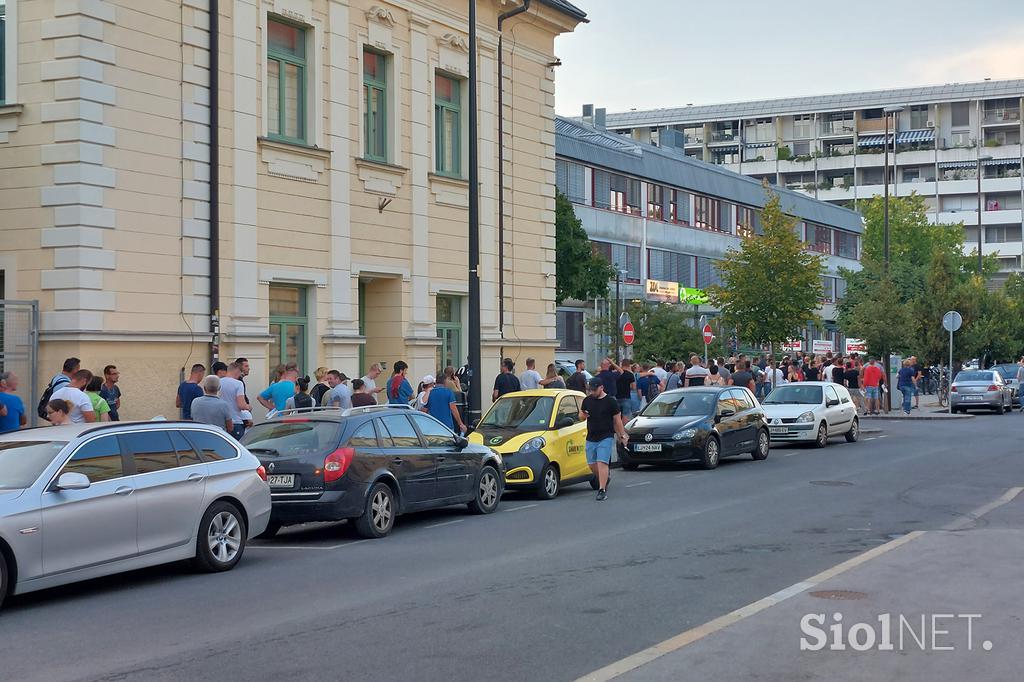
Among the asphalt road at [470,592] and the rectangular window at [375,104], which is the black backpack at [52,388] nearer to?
the asphalt road at [470,592]

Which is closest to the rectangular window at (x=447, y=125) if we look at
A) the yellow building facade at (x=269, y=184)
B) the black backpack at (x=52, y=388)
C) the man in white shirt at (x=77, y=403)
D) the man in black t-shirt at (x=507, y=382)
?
the yellow building facade at (x=269, y=184)

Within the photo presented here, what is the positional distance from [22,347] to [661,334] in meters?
36.5

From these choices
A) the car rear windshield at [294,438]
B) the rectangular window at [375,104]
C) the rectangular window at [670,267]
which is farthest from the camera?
the rectangular window at [670,267]

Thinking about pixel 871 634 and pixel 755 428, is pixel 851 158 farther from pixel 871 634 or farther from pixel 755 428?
pixel 871 634

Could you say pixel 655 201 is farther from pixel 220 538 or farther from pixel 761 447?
pixel 220 538

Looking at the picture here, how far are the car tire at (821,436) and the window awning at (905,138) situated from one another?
291 feet

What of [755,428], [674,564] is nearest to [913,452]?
[755,428]

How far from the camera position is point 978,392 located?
41719 mm

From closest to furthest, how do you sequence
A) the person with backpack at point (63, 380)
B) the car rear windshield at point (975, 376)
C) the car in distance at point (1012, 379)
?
1. the person with backpack at point (63, 380)
2. the car rear windshield at point (975, 376)
3. the car in distance at point (1012, 379)

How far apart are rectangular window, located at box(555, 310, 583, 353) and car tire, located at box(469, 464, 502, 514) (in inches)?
1524

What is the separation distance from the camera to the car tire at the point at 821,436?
27284 millimetres

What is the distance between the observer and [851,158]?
112m

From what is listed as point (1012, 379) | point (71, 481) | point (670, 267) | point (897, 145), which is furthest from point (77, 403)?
point (897, 145)

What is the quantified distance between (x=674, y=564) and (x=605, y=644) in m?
3.34
